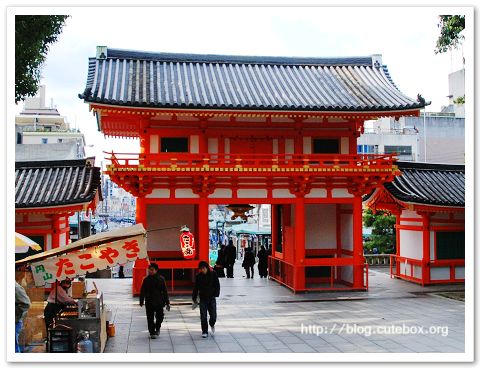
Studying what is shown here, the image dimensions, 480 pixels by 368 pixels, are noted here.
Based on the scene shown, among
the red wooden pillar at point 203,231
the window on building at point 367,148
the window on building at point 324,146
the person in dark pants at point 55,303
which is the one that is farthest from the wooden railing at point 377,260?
the window on building at point 367,148

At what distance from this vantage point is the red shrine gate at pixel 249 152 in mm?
21922

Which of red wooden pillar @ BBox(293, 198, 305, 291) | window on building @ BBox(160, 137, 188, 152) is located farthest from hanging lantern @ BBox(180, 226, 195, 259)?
red wooden pillar @ BBox(293, 198, 305, 291)

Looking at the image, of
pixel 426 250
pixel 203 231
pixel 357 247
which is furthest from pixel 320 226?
pixel 203 231

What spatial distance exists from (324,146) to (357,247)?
13.7ft

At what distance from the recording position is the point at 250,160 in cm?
2202

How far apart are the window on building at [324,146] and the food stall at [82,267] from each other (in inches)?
487

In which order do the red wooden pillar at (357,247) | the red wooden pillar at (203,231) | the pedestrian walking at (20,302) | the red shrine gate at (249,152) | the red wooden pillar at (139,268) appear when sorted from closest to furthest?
the pedestrian walking at (20,302) < the red wooden pillar at (139,268) < the red shrine gate at (249,152) < the red wooden pillar at (203,231) < the red wooden pillar at (357,247)

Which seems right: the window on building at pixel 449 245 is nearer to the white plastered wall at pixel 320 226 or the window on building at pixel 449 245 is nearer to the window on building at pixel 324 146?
the white plastered wall at pixel 320 226

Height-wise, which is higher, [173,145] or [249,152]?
[173,145]

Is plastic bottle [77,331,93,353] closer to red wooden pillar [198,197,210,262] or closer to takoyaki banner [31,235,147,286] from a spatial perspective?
takoyaki banner [31,235,147,286]

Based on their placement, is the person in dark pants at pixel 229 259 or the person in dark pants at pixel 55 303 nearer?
the person in dark pants at pixel 55 303

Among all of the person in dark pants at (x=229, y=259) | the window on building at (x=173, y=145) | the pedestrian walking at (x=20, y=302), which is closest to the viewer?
the pedestrian walking at (x=20, y=302)

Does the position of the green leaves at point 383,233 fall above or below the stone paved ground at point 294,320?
above

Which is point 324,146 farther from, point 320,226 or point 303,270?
point 303,270
